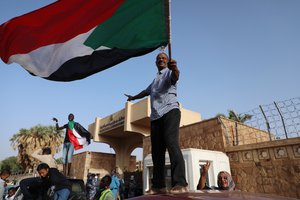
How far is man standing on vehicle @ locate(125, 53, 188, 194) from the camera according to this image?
2.24 m

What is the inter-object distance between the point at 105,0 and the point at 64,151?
4.58 meters

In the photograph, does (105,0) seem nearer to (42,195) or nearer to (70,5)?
(70,5)

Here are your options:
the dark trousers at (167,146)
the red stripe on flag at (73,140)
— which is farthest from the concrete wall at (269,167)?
the dark trousers at (167,146)

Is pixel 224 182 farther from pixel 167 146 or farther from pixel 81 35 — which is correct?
pixel 81 35

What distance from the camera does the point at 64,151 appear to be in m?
6.53

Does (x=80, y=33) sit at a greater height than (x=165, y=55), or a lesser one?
greater

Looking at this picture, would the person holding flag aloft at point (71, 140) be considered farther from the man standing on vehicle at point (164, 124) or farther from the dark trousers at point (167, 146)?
the dark trousers at point (167, 146)

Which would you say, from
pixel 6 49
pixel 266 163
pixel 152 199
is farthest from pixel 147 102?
pixel 152 199

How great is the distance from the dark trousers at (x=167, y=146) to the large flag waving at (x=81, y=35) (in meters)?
1.00

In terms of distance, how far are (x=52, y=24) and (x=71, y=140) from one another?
11.7 ft

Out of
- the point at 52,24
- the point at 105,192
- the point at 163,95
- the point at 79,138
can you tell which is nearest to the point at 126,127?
the point at 79,138

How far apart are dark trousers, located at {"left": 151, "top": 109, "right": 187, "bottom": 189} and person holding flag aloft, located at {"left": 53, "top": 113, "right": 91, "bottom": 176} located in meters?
4.47

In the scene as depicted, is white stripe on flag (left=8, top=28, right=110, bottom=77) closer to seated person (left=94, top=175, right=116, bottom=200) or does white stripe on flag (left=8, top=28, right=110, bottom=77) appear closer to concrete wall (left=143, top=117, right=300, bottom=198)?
seated person (left=94, top=175, right=116, bottom=200)

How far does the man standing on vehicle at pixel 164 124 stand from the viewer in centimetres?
224
